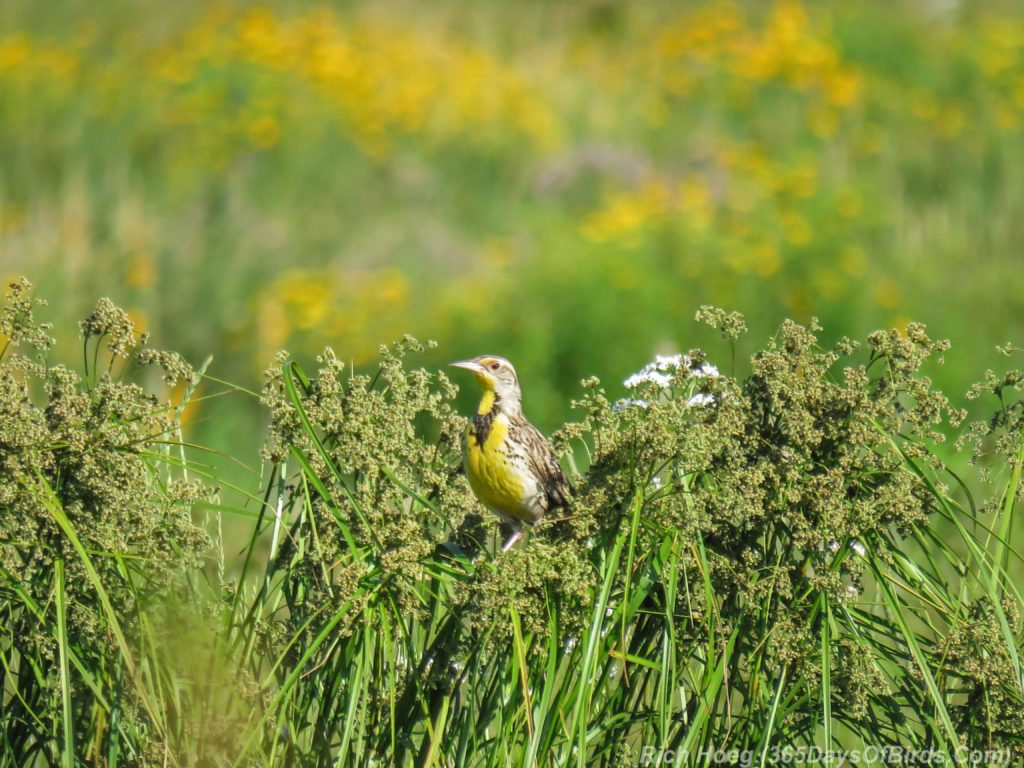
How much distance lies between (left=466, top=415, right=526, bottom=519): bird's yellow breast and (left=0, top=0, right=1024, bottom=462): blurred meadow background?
3.83 meters

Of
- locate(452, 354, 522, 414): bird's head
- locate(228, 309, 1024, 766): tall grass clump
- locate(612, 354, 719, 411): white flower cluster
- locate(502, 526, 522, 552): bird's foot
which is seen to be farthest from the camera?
locate(452, 354, 522, 414): bird's head

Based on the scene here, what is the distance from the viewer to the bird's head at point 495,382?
4.98 m

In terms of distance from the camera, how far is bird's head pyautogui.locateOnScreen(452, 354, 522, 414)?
16.3ft

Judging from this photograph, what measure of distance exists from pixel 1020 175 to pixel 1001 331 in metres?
2.68

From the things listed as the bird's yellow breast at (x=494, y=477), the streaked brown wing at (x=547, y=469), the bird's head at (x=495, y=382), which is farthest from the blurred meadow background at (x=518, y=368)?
the bird's head at (x=495, y=382)

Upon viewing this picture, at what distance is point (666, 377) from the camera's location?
3363 mm

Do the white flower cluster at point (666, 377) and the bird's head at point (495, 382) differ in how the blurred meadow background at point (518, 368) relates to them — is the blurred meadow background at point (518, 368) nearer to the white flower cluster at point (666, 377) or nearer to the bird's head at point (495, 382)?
the white flower cluster at point (666, 377)

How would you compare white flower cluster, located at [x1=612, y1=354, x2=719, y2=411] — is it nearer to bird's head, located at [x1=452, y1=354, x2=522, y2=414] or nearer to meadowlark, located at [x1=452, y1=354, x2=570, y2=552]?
meadowlark, located at [x1=452, y1=354, x2=570, y2=552]

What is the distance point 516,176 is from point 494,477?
32.0 feet

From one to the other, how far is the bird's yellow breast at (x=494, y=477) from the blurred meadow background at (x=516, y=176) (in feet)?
12.6

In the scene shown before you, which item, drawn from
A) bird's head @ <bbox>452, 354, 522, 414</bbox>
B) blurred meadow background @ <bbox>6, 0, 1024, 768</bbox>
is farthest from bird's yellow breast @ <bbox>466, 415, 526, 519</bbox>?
bird's head @ <bbox>452, 354, 522, 414</bbox>

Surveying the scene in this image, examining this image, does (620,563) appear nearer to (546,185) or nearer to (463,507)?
(463,507)

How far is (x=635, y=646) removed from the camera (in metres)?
3.35

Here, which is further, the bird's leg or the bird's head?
the bird's head
